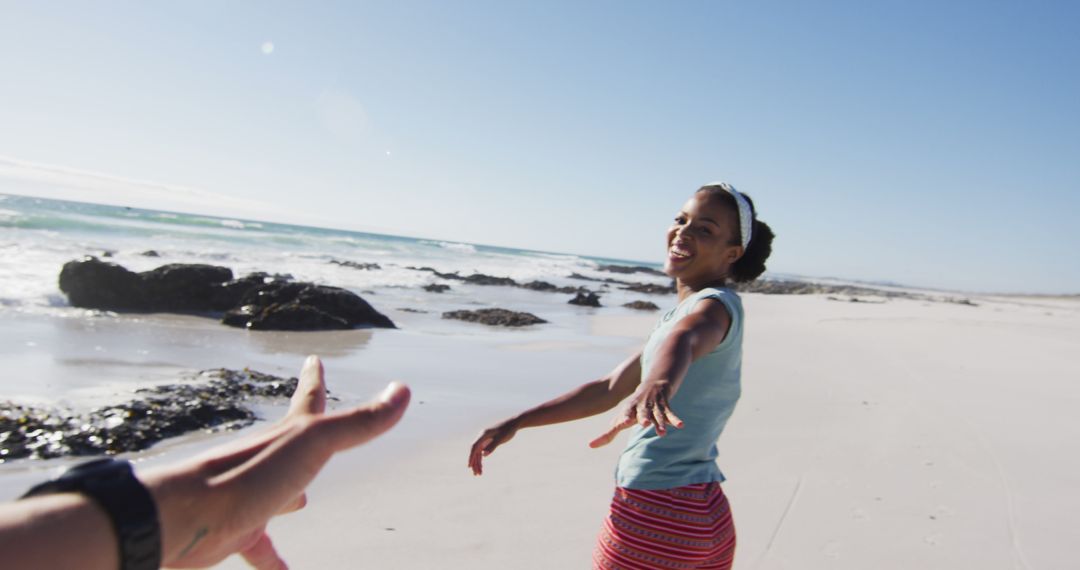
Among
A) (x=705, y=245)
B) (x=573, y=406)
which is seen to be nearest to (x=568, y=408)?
(x=573, y=406)

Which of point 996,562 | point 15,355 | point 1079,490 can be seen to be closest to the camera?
point 996,562

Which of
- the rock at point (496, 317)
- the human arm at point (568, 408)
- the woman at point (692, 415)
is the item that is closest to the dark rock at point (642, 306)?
the rock at point (496, 317)

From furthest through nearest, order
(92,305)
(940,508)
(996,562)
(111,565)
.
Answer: (92,305) < (940,508) < (996,562) < (111,565)

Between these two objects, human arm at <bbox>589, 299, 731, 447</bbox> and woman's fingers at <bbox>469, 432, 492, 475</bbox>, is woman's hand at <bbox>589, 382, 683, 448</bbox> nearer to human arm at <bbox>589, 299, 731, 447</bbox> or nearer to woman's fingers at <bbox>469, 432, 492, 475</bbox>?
human arm at <bbox>589, 299, 731, 447</bbox>

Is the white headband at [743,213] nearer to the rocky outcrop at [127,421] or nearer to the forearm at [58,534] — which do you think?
the forearm at [58,534]

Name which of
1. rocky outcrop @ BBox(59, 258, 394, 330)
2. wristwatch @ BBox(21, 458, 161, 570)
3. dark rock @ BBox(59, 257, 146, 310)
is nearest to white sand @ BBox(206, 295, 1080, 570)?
wristwatch @ BBox(21, 458, 161, 570)

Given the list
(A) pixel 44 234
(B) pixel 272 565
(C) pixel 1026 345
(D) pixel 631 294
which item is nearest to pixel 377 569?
(B) pixel 272 565

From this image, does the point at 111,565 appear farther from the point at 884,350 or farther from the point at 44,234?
the point at 44,234

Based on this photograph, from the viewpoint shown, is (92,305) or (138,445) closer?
(138,445)

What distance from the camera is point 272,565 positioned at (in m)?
1.35

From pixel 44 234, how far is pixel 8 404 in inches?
1102

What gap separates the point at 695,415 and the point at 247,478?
1426 mm

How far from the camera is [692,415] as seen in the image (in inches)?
82.7

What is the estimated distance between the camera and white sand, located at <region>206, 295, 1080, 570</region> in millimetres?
3695
